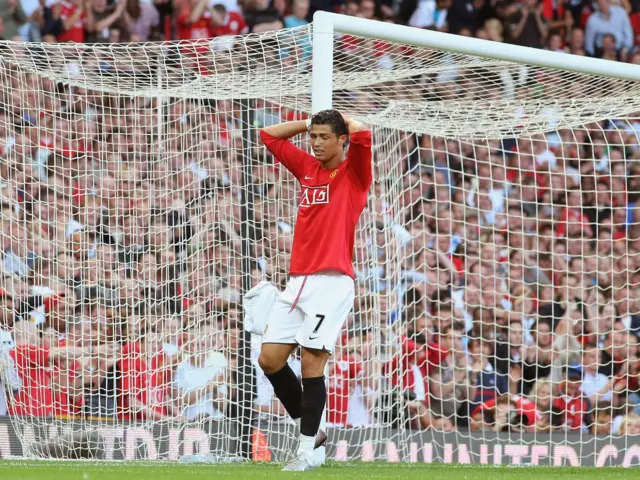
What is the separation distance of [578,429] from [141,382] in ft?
12.6

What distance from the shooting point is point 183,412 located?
7.73m

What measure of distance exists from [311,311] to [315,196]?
589mm

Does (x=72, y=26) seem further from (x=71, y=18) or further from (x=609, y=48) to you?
(x=609, y=48)

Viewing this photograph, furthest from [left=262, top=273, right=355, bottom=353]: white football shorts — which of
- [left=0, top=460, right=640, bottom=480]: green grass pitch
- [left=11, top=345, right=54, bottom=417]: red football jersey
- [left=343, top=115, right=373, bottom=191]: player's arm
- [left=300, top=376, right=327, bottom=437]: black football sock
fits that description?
[left=11, top=345, right=54, bottom=417]: red football jersey

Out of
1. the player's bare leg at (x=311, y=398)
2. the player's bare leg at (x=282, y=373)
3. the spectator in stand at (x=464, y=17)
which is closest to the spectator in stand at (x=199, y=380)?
the player's bare leg at (x=282, y=373)

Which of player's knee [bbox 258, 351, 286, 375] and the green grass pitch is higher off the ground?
player's knee [bbox 258, 351, 286, 375]

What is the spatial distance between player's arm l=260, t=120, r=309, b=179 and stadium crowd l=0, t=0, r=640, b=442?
2.18 metres

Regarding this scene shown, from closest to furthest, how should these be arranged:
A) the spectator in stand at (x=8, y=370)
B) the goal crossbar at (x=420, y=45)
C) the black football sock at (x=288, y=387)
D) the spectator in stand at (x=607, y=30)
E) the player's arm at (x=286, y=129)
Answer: the black football sock at (x=288, y=387), the player's arm at (x=286, y=129), the goal crossbar at (x=420, y=45), the spectator in stand at (x=8, y=370), the spectator in stand at (x=607, y=30)

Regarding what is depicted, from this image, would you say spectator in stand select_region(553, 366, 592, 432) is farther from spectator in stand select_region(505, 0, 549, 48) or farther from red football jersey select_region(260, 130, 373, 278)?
spectator in stand select_region(505, 0, 549, 48)

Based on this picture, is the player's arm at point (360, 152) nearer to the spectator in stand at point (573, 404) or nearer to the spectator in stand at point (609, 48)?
the spectator in stand at point (573, 404)

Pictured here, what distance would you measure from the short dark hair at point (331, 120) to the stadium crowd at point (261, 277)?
265cm

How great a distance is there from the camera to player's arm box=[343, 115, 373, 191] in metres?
5.12

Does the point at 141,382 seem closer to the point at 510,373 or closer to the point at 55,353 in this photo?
the point at 55,353

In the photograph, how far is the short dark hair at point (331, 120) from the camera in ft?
16.9
